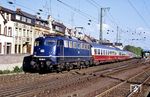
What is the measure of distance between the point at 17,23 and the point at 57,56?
135 ft

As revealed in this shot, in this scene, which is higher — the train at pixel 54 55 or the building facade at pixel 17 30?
the building facade at pixel 17 30

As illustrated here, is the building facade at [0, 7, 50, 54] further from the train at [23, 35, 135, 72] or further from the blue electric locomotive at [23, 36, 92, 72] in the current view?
the blue electric locomotive at [23, 36, 92, 72]

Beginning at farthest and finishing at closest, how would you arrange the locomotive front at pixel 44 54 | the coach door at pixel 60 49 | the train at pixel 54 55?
1. the coach door at pixel 60 49
2. the train at pixel 54 55
3. the locomotive front at pixel 44 54

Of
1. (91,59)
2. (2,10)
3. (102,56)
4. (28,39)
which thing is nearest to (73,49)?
(91,59)

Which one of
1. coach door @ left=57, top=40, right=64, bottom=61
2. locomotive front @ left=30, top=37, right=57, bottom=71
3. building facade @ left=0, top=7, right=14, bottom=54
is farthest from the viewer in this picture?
building facade @ left=0, top=7, right=14, bottom=54

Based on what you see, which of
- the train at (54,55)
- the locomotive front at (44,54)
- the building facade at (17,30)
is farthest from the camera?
the building facade at (17,30)

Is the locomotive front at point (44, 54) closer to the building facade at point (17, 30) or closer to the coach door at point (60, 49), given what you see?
the coach door at point (60, 49)

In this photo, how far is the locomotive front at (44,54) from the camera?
3169 centimetres

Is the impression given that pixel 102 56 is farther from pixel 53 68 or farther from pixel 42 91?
pixel 42 91

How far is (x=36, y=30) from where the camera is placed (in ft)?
275

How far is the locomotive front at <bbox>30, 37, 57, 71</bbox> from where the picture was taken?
104 feet

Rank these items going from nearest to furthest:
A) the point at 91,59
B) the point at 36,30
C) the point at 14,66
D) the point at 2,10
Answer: the point at 14,66 < the point at 91,59 < the point at 2,10 < the point at 36,30

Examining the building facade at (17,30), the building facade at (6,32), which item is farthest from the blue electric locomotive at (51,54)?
the building facade at (17,30)

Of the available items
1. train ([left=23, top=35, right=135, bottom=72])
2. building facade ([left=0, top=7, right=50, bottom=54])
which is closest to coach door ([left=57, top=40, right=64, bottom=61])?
train ([left=23, top=35, right=135, bottom=72])
